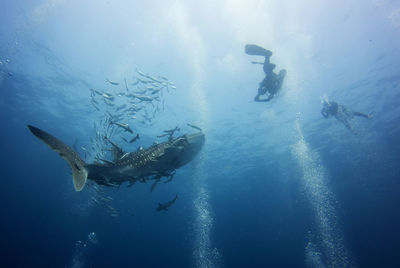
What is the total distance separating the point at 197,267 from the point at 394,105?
47062mm

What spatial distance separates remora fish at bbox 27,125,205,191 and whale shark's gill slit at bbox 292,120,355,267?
20532 mm

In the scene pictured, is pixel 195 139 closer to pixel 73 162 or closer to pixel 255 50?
pixel 73 162

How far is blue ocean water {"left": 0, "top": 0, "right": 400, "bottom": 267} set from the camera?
48.7 feet

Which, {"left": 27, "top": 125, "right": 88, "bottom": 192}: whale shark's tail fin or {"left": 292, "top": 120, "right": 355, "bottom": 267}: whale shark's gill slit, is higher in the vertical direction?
{"left": 27, "top": 125, "right": 88, "bottom": 192}: whale shark's tail fin

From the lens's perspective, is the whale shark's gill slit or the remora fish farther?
the whale shark's gill slit

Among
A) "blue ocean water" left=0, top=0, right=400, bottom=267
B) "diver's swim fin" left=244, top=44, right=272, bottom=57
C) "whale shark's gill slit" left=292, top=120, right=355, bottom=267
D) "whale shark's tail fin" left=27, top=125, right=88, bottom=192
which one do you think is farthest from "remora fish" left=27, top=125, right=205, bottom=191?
"whale shark's gill slit" left=292, top=120, right=355, bottom=267

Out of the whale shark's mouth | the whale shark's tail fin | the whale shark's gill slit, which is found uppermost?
the whale shark's tail fin

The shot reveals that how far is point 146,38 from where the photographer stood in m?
15.1

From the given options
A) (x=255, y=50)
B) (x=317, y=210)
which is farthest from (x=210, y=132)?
(x=317, y=210)

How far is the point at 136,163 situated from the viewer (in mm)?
4031

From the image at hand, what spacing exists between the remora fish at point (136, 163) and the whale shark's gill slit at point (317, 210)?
67.4 feet

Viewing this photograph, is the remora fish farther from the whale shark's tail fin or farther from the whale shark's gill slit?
the whale shark's gill slit

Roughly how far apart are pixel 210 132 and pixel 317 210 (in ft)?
162

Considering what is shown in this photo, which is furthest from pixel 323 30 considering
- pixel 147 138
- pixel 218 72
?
pixel 147 138
